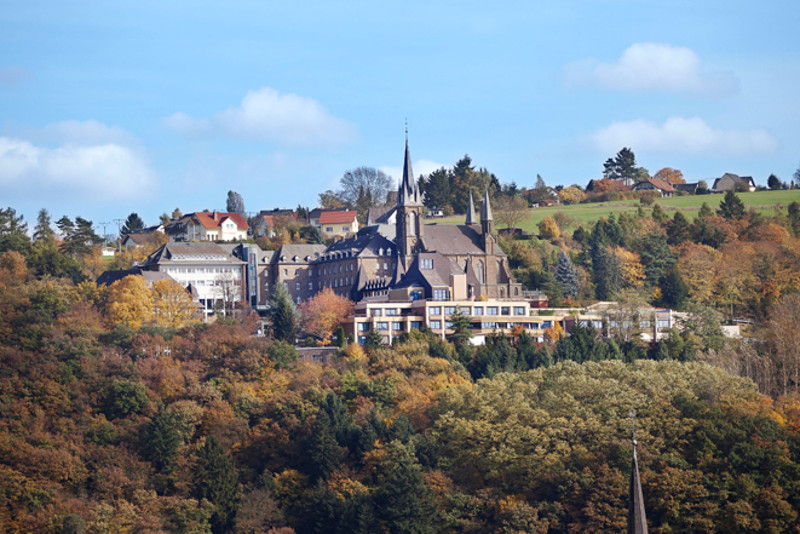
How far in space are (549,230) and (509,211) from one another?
6579mm

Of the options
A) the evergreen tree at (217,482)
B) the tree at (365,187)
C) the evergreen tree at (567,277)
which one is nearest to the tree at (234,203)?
the tree at (365,187)

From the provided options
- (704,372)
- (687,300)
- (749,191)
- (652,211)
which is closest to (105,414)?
(704,372)

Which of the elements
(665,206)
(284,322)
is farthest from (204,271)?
(665,206)

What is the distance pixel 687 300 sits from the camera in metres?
108

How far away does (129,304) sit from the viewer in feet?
316

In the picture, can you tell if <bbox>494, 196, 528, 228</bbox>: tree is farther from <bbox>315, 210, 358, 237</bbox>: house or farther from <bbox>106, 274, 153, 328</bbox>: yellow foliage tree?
<bbox>106, 274, 153, 328</bbox>: yellow foliage tree

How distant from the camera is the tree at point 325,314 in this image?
97188mm

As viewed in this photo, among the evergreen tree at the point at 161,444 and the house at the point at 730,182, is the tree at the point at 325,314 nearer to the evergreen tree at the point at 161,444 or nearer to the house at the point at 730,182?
the evergreen tree at the point at 161,444

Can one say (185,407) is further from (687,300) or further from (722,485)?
(687,300)

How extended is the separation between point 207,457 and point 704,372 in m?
29.9

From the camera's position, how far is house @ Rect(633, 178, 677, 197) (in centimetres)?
16275

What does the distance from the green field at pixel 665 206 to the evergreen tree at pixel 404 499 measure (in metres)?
68.7

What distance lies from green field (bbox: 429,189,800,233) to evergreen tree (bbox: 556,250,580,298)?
18028 millimetres

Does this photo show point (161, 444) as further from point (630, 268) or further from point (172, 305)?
point (630, 268)
